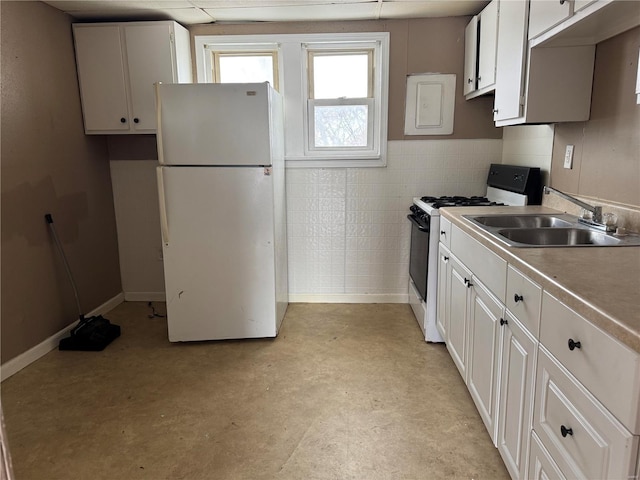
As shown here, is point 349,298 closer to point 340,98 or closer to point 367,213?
point 367,213

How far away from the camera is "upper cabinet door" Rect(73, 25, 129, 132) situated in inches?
126

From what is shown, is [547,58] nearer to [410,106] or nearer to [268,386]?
[410,106]

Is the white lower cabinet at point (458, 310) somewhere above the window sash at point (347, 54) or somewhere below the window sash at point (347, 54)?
below

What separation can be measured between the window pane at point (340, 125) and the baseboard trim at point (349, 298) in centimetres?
130

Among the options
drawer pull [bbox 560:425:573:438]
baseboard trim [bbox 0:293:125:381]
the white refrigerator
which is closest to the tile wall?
the white refrigerator

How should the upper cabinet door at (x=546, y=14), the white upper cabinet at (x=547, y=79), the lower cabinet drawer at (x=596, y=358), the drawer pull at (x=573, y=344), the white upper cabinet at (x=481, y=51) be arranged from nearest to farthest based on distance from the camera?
the lower cabinet drawer at (x=596, y=358), the drawer pull at (x=573, y=344), the upper cabinet door at (x=546, y=14), the white upper cabinet at (x=547, y=79), the white upper cabinet at (x=481, y=51)

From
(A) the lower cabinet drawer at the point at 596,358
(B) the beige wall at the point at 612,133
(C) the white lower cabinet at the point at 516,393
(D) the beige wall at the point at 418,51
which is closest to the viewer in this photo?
(A) the lower cabinet drawer at the point at 596,358

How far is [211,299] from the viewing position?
2998mm

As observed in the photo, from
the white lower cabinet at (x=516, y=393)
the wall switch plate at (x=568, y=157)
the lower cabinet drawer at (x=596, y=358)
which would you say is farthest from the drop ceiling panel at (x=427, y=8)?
the lower cabinet drawer at (x=596, y=358)

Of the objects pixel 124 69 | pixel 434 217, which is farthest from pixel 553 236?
pixel 124 69

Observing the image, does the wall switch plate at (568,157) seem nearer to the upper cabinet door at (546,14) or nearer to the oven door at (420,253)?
the upper cabinet door at (546,14)

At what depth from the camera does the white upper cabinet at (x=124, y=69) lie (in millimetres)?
3184

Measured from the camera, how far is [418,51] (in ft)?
11.1

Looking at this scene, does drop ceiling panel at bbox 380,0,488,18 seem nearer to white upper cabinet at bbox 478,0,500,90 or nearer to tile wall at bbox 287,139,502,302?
white upper cabinet at bbox 478,0,500,90
